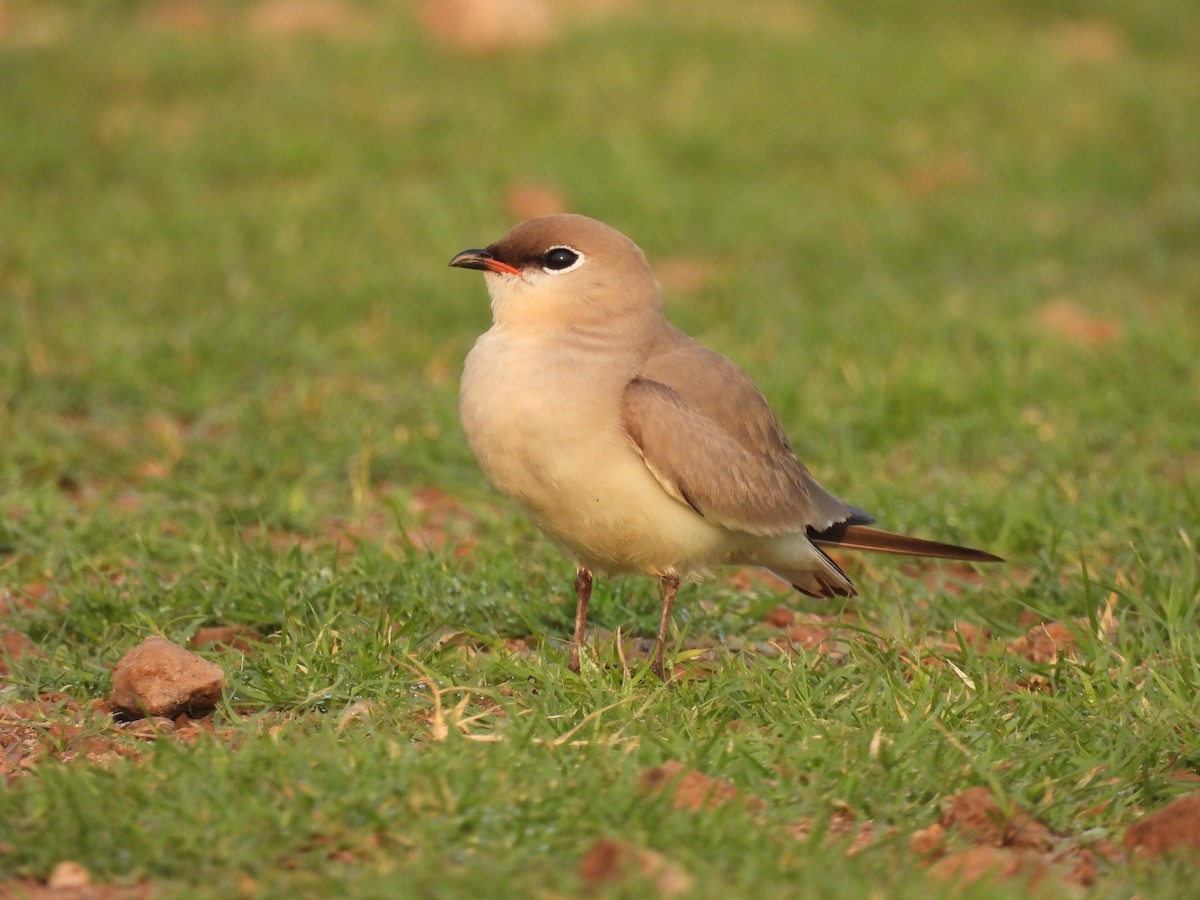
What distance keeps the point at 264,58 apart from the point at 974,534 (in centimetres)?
724

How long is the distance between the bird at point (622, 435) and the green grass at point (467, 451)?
28cm

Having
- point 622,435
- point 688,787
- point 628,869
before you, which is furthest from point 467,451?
point 628,869

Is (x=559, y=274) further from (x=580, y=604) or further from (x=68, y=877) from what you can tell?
(x=68, y=877)

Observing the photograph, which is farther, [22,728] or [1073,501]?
[1073,501]

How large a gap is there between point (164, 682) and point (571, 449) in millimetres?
1106

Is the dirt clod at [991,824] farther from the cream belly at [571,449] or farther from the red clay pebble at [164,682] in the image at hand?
the red clay pebble at [164,682]

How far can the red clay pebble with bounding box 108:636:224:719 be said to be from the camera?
3.90 meters

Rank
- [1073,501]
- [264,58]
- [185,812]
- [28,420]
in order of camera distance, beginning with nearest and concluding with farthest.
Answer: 1. [185,812]
2. [1073,501]
3. [28,420]
4. [264,58]

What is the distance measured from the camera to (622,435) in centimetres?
417

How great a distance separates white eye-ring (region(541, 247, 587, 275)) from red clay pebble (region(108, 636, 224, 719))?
4.39 ft

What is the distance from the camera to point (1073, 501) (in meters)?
5.65

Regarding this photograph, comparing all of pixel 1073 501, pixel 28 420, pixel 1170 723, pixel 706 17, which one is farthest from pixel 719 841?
pixel 706 17

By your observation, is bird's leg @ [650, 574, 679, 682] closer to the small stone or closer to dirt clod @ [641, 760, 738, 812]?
dirt clod @ [641, 760, 738, 812]

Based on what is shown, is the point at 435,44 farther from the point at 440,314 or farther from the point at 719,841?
the point at 719,841
